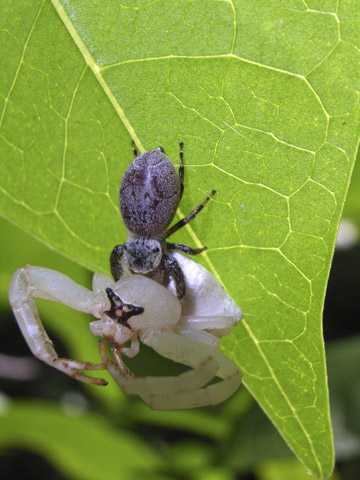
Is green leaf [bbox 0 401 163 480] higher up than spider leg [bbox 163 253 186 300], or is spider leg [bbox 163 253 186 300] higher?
spider leg [bbox 163 253 186 300]

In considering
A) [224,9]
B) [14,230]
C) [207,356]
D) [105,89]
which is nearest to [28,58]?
[105,89]

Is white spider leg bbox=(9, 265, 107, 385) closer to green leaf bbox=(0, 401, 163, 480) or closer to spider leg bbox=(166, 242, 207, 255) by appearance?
spider leg bbox=(166, 242, 207, 255)

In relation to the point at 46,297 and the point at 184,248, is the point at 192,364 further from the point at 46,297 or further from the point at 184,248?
the point at 46,297

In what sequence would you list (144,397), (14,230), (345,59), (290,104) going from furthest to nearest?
(14,230), (144,397), (290,104), (345,59)

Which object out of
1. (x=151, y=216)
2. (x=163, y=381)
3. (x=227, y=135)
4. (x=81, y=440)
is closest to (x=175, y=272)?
(x=151, y=216)

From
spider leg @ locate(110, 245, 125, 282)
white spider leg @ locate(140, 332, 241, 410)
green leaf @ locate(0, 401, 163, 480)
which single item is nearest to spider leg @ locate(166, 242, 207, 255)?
spider leg @ locate(110, 245, 125, 282)

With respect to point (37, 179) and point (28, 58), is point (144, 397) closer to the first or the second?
point (37, 179)
